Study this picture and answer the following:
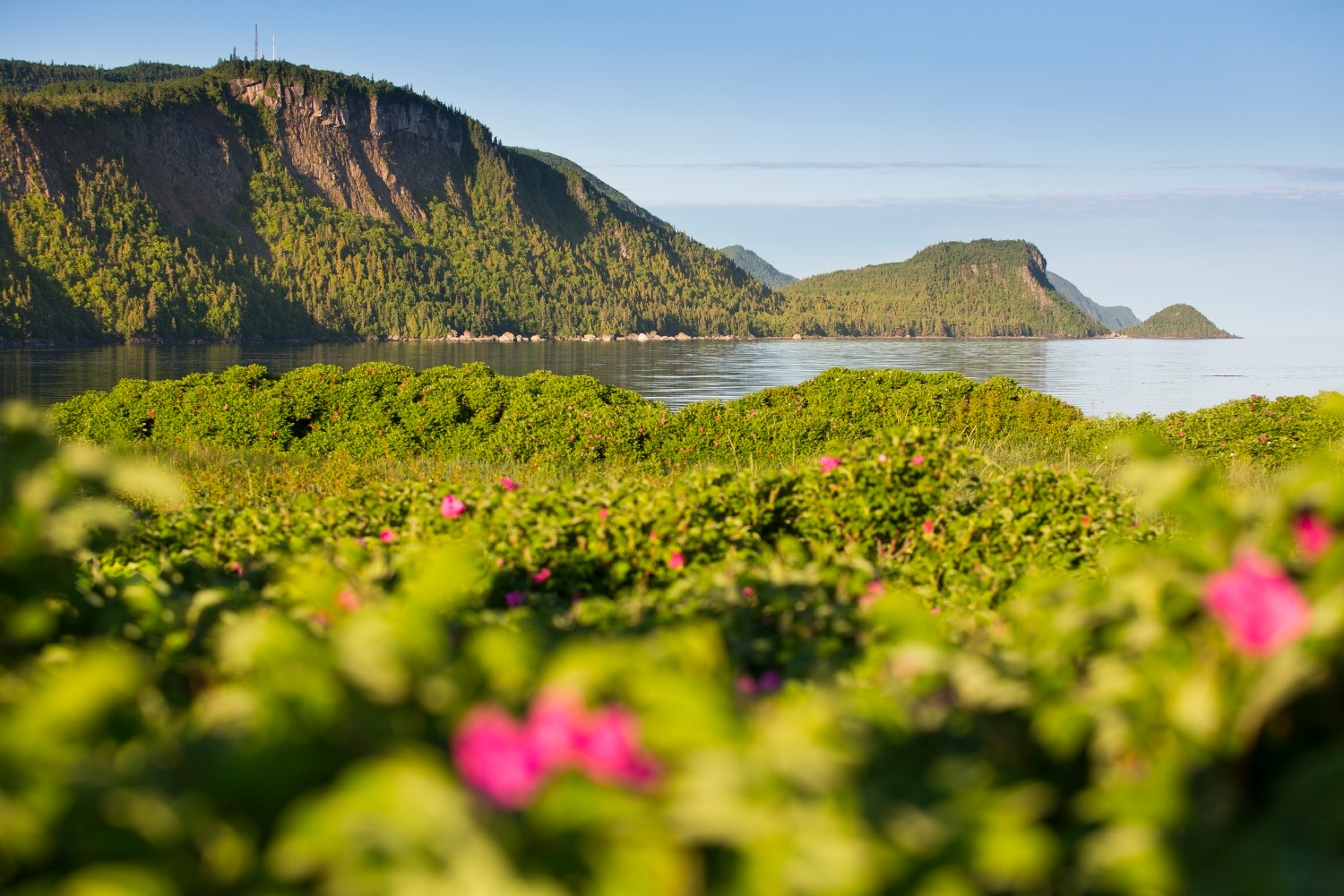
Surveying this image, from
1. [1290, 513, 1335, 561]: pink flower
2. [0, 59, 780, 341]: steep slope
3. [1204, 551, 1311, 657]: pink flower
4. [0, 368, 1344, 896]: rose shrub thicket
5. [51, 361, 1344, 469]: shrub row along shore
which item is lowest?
[51, 361, 1344, 469]: shrub row along shore

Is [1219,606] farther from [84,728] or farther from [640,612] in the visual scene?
[640,612]

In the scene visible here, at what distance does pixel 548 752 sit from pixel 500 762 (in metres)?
0.05

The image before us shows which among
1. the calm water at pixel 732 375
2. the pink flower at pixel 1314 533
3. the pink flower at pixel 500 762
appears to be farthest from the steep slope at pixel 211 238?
the pink flower at pixel 1314 533

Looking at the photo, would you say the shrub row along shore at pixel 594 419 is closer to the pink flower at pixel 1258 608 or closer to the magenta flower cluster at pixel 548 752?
the pink flower at pixel 1258 608

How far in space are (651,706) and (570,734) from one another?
94mm

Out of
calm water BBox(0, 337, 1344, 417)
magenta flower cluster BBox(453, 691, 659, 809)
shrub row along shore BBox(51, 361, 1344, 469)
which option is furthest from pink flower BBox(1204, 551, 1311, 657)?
calm water BBox(0, 337, 1344, 417)

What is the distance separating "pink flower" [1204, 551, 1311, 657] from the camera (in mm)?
1265

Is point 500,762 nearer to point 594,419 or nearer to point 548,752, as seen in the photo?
point 548,752

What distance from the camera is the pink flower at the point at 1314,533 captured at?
57.4 inches

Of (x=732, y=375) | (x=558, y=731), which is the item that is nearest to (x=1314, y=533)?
(x=558, y=731)

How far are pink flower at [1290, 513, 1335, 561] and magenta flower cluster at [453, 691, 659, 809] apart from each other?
112 cm

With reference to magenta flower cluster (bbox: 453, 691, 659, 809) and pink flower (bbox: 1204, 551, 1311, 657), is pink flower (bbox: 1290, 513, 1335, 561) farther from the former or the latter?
magenta flower cluster (bbox: 453, 691, 659, 809)

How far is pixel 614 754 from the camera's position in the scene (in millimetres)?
1024

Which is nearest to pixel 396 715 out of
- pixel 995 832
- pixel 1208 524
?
pixel 995 832
